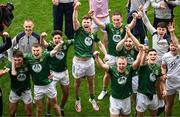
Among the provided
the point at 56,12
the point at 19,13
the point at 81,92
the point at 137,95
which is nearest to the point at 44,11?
the point at 19,13

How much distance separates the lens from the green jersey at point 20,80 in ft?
28.1

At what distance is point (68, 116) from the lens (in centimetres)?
954

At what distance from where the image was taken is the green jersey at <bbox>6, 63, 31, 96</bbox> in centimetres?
858

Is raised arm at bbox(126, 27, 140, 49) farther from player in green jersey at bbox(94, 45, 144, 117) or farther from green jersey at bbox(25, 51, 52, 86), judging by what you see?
green jersey at bbox(25, 51, 52, 86)

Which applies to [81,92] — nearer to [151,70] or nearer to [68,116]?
[68,116]

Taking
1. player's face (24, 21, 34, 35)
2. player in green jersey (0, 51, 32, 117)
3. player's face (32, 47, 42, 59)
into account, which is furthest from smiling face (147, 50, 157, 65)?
player's face (24, 21, 34, 35)

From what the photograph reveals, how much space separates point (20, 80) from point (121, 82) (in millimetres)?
1845

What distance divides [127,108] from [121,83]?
18.7 inches

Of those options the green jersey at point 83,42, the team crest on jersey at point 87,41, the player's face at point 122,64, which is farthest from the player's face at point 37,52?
the player's face at point 122,64

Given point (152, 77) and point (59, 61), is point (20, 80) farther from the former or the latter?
point (152, 77)

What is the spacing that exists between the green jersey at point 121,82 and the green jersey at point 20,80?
156cm

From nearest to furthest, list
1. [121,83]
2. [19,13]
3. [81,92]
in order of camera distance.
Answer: [121,83] → [81,92] → [19,13]

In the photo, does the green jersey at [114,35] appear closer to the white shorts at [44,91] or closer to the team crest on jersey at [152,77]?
the team crest on jersey at [152,77]

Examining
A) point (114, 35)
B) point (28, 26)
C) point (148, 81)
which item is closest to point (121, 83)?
point (148, 81)
